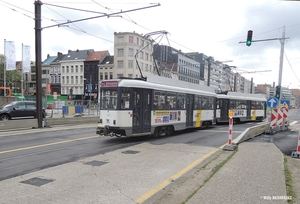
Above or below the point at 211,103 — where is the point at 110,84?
above

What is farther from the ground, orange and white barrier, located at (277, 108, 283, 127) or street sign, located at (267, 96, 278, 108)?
street sign, located at (267, 96, 278, 108)

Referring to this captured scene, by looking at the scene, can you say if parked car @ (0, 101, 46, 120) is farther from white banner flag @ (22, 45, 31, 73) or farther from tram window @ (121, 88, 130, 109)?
tram window @ (121, 88, 130, 109)

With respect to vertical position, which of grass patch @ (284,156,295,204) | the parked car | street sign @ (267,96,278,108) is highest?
street sign @ (267,96,278,108)

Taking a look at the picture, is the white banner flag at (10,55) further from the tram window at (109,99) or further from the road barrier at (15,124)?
the tram window at (109,99)

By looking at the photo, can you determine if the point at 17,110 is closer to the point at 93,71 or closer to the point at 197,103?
the point at 197,103

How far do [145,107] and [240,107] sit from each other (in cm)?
1709

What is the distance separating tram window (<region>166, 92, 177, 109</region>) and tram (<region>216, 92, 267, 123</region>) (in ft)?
29.5

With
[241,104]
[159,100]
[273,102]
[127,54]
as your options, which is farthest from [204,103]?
[127,54]

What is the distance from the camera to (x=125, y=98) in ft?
35.5

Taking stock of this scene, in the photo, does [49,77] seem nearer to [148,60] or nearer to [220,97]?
[148,60]

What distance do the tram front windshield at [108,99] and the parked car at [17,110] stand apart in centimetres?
1111

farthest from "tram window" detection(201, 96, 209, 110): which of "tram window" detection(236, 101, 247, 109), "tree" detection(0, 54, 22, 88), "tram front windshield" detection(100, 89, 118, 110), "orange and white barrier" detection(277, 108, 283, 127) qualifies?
"tree" detection(0, 54, 22, 88)

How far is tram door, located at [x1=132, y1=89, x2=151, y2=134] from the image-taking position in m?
11.1

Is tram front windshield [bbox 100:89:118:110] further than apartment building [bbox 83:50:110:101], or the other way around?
apartment building [bbox 83:50:110:101]
